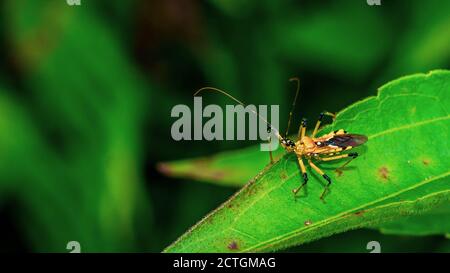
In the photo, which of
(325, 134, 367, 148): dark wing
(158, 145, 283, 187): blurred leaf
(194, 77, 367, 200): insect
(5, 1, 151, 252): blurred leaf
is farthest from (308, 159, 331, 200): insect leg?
(5, 1, 151, 252): blurred leaf

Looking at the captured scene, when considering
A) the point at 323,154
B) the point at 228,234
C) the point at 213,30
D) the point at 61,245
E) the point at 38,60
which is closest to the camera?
the point at 228,234

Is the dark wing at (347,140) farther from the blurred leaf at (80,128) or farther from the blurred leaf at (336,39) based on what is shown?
the blurred leaf at (80,128)

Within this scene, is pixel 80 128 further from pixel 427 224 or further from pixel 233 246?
pixel 427 224

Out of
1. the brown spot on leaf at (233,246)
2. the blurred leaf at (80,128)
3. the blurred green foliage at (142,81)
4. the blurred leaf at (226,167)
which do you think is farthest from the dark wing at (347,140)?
the blurred leaf at (80,128)

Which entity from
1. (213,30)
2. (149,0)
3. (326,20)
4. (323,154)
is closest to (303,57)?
(326,20)

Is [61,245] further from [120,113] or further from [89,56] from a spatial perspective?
[89,56]

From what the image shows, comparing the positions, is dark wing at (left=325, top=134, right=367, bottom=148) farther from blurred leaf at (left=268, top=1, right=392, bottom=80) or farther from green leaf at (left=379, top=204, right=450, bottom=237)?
blurred leaf at (left=268, top=1, right=392, bottom=80)
